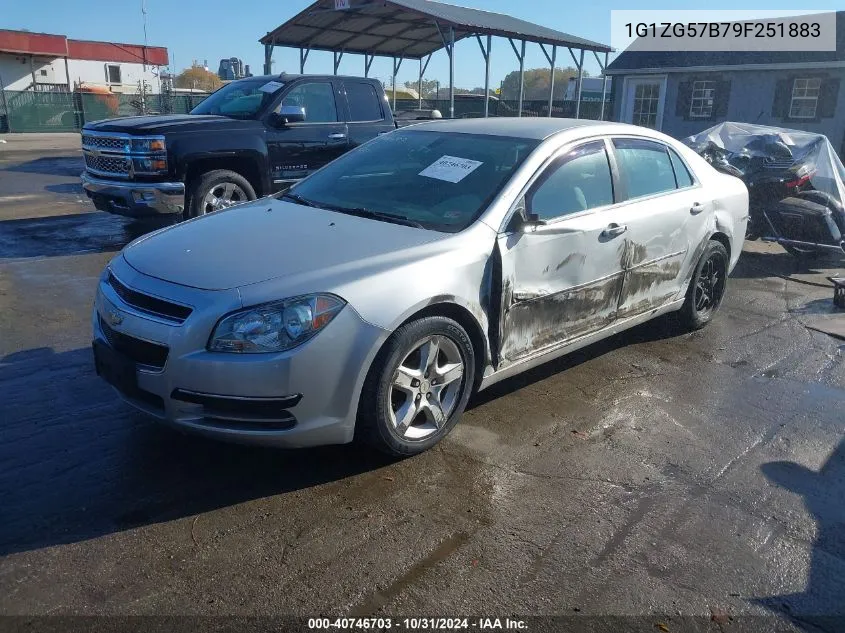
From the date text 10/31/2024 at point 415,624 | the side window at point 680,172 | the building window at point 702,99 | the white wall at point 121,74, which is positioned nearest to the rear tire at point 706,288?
the side window at point 680,172

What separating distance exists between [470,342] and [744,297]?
4.61 metres

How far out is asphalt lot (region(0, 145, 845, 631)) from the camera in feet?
8.56

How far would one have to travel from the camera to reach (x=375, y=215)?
4.00 m

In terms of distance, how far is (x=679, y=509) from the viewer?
3242mm

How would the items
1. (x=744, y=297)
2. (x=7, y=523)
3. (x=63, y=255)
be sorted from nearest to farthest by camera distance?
(x=7, y=523) → (x=744, y=297) → (x=63, y=255)

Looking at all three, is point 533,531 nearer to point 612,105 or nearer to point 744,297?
point 744,297

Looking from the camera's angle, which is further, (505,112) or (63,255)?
(505,112)

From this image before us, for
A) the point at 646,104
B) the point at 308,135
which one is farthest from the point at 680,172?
the point at 646,104

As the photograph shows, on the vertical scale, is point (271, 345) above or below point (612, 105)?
below

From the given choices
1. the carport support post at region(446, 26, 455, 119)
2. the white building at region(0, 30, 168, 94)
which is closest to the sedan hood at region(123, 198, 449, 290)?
the carport support post at region(446, 26, 455, 119)

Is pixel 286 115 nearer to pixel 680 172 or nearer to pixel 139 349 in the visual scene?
pixel 680 172

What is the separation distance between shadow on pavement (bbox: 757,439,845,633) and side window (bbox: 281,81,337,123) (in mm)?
6911

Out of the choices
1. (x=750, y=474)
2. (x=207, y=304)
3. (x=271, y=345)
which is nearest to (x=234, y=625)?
(x=271, y=345)

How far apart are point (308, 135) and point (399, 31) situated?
470 inches
